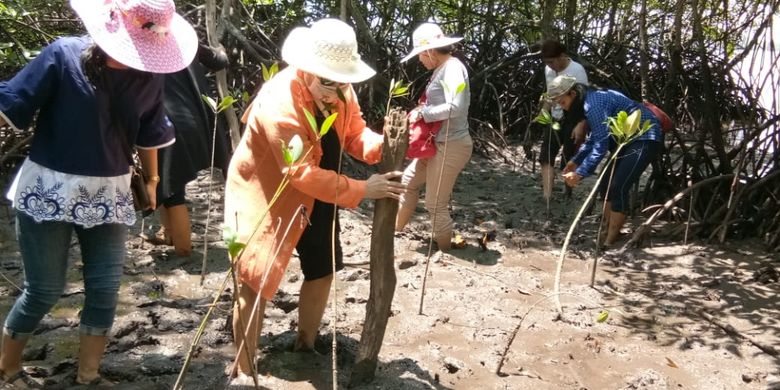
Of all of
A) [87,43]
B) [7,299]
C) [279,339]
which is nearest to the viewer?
[87,43]

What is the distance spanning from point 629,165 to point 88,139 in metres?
3.32

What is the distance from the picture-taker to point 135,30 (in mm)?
1982

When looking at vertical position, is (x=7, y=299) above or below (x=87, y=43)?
below

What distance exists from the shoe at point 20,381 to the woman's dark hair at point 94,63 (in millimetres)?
1017

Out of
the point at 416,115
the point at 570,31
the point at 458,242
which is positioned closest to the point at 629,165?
the point at 458,242

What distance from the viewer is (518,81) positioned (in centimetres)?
823

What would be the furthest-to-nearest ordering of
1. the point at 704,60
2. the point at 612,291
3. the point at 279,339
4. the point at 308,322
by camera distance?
the point at 704,60 < the point at 612,291 < the point at 279,339 < the point at 308,322

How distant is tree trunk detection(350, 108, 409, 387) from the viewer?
2260mm

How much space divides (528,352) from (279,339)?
104 cm

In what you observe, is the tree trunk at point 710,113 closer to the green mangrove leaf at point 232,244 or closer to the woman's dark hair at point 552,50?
the woman's dark hair at point 552,50

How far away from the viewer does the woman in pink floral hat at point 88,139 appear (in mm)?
1941

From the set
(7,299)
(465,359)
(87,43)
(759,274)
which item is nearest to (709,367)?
(465,359)

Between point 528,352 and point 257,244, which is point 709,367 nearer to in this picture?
point 528,352

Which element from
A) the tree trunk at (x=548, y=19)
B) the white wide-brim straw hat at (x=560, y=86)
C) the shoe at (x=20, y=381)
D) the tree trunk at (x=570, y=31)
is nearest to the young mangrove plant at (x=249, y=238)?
the shoe at (x=20, y=381)
